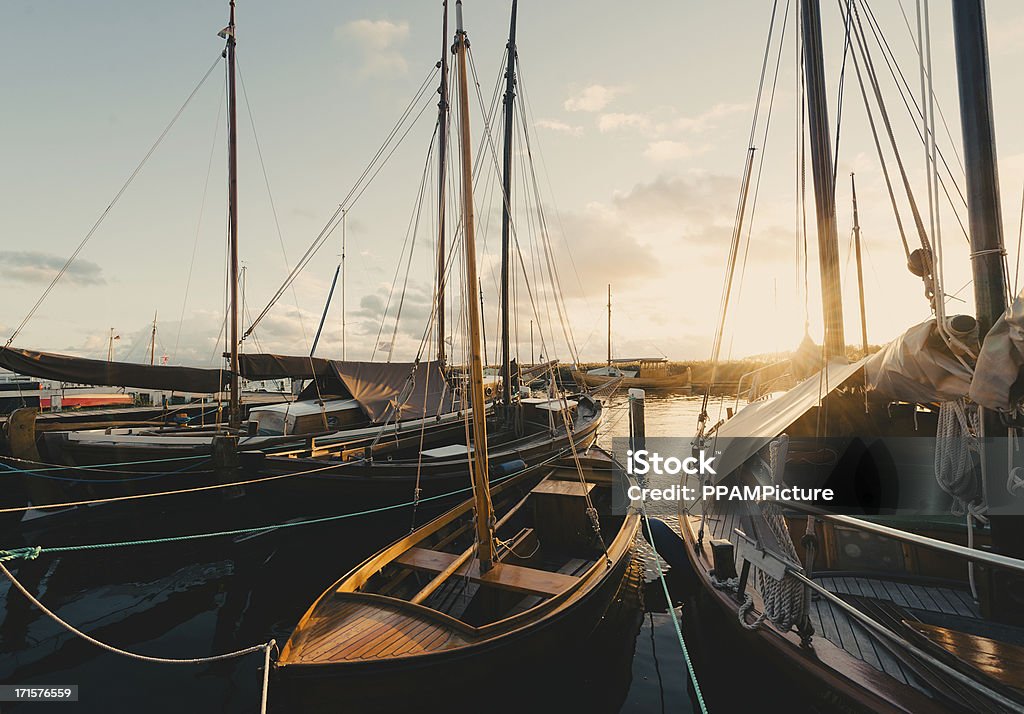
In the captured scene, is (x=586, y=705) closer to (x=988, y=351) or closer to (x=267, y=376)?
(x=988, y=351)

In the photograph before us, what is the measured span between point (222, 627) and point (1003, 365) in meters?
10.3

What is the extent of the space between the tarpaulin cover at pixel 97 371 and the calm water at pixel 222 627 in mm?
3714

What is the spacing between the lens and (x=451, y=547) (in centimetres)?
832

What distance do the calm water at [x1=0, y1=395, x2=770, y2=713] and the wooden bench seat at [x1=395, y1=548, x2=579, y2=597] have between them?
3.37ft

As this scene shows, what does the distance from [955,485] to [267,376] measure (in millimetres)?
16226

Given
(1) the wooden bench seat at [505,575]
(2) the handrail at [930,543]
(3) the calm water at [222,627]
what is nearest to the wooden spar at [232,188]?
(3) the calm water at [222,627]

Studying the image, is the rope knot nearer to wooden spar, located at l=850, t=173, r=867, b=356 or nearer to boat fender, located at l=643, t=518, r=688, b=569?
boat fender, located at l=643, t=518, r=688, b=569

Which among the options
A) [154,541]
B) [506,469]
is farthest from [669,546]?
[154,541]

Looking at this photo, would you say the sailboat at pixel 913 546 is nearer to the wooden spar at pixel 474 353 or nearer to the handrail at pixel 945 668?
the handrail at pixel 945 668

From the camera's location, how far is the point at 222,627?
24.4 feet

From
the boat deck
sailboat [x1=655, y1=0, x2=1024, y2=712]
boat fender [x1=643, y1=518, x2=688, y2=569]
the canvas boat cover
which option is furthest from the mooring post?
the boat deck

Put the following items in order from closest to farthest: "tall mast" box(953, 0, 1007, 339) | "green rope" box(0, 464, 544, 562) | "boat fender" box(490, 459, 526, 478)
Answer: "green rope" box(0, 464, 544, 562), "tall mast" box(953, 0, 1007, 339), "boat fender" box(490, 459, 526, 478)

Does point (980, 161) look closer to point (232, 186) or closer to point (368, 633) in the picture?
point (368, 633)

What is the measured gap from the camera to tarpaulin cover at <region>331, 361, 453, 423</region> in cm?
1544
